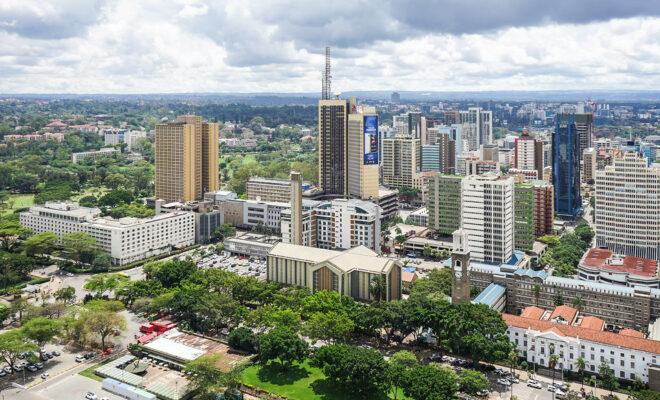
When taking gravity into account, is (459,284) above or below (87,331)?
above

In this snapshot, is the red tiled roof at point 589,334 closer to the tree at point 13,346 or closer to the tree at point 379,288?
the tree at point 379,288

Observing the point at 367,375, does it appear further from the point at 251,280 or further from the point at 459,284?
the point at 251,280

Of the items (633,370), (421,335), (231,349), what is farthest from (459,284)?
(231,349)

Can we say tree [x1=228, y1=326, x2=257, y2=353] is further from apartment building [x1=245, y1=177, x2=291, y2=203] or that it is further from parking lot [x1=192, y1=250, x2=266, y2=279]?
apartment building [x1=245, y1=177, x2=291, y2=203]

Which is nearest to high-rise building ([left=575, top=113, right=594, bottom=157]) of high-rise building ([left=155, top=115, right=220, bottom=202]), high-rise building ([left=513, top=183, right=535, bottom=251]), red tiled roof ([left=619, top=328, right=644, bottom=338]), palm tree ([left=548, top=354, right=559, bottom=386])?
high-rise building ([left=513, top=183, right=535, bottom=251])

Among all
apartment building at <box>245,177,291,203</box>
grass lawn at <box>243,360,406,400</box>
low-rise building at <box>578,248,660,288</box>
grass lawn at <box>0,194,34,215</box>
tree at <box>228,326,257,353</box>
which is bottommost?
grass lawn at <box>243,360,406,400</box>

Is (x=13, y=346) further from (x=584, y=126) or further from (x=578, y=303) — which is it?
(x=584, y=126)
